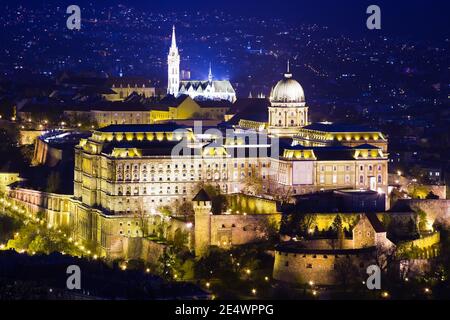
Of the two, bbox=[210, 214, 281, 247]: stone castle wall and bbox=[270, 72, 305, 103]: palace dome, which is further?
bbox=[270, 72, 305, 103]: palace dome

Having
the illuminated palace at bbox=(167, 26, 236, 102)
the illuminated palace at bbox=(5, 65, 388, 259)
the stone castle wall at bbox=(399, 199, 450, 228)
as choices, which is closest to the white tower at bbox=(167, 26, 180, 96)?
the illuminated palace at bbox=(167, 26, 236, 102)

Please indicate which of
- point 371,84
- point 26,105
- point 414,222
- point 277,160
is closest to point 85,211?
point 277,160

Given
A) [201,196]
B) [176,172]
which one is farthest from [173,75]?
[201,196]

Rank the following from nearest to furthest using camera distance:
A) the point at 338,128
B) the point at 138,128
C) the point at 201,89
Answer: the point at 138,128 < the point at 338,128 < the point at 201,89

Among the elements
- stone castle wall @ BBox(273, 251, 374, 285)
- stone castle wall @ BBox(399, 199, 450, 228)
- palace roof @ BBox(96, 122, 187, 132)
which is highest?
palace roof @ BBox(96, 122, 187, 132)

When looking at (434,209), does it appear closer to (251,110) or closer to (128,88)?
(251,110)

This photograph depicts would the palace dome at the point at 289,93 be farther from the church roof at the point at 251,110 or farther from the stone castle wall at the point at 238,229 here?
the stone castle wall at the point at 238,229

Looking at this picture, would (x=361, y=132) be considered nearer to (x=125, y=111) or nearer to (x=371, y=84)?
(x=125, y=111)

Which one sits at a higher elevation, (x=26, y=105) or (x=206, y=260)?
(x=26, y=105)

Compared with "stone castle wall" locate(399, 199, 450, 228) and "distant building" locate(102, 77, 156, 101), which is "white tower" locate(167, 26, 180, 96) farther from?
"stone castle wall" locate(399, 199, 450, 228)
